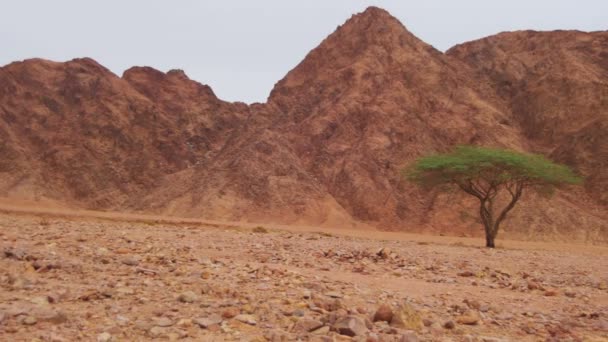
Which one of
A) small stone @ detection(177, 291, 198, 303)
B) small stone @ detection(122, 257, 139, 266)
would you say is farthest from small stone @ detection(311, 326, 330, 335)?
small stone @ detection(122, 257, 139, 266)

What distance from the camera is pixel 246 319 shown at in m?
6.00

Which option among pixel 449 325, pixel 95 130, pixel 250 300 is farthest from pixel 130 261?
pixel 95 130

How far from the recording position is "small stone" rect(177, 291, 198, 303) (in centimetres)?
659

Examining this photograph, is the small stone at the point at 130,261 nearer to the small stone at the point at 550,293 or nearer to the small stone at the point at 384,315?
the small stone at the point at 384,315

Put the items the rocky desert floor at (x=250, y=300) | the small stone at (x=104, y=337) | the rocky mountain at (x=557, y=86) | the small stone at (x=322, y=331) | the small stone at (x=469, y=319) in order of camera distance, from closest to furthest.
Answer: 1. the small stone at (x=104, y=337)
2. the rocky desert floor at (x=250, y=300)
3. the small stone at (x=322, y=331)
4. the small stone at (x=469, y=319)
5. the rocky mountain at (x=557, y=86)

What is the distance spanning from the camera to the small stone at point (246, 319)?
5953mm

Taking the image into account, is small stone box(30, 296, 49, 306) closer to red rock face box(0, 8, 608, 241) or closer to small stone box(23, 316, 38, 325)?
small stone box(23, 316, 38, 325)

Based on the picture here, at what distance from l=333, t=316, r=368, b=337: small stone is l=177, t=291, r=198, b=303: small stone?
5.50ft

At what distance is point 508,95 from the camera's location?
60375 millimetres

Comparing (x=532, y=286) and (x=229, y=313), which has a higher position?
(x=532, y=286)

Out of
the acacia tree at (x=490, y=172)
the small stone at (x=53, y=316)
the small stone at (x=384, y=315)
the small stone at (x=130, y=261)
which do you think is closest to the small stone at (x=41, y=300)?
the small stone at (x=53, y=316)

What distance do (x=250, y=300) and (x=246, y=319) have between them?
0.75 m

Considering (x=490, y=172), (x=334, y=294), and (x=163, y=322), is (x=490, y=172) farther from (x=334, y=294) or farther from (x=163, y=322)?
(x=163, y=322)

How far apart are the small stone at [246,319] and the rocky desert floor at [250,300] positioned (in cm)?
3
